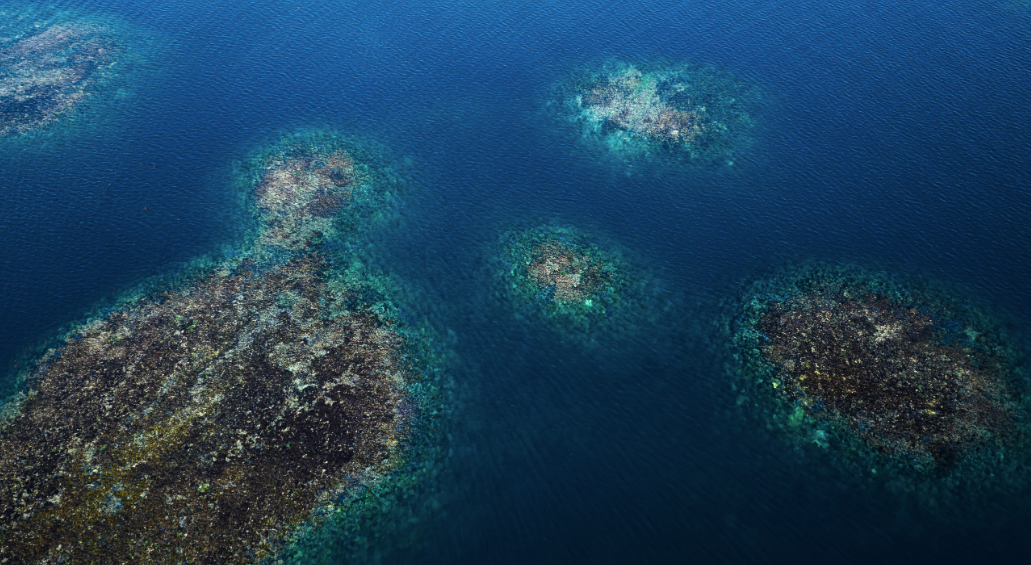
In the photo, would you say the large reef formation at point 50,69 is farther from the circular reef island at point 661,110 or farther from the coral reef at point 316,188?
the circular reef island at point 661,110

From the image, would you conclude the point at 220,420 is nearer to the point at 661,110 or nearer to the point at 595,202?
the point at 595,202

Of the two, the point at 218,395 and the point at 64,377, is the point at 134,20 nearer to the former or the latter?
the point at 64,377

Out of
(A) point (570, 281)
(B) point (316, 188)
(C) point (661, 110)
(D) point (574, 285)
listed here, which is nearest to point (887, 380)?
(D) point (574, 285)

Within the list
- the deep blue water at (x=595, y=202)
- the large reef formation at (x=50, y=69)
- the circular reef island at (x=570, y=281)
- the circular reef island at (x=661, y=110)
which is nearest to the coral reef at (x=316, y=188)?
the deep blue water at (x=595, y=202)

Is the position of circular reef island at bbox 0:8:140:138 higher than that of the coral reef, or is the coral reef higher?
circular reef island at bbox 0:8:140:138

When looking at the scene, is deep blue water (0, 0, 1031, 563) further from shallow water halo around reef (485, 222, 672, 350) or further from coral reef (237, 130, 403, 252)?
coral reef (237, 130, 403, 252)

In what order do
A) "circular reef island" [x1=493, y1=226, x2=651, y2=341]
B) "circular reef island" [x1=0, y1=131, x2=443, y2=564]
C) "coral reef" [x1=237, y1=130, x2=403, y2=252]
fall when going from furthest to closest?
"coral reef" [x1=237, y1=130, x2=403, y2=252] < "circular reef island" [x1=493, y1=226, x2=651, y2=341] < "circular reef island" [x1=0, y1=131, x2=443, y2=564]

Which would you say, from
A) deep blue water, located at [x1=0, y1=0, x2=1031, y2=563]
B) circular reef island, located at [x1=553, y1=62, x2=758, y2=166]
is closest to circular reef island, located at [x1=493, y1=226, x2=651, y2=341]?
deep blue water, located at [x1=0, y1=0, x2=1031, y2=563]
